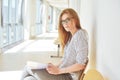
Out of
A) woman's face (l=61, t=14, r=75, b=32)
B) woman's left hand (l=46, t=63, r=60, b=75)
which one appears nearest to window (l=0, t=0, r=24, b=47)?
woman's face (l=61, t=14, r=75, b=32)

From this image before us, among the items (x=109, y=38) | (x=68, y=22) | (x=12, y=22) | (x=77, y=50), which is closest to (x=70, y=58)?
(x=77, y=50)

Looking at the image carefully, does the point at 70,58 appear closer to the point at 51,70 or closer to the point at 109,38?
the point at 51,70

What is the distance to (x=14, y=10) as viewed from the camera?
38.1ft

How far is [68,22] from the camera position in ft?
7.97

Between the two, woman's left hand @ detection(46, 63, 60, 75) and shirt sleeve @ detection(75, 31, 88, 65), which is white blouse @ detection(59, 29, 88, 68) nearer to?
shirt sleeve @ detection(75, 31, 88, 65)

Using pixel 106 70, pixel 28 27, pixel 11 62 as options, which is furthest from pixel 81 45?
pixel 28 27

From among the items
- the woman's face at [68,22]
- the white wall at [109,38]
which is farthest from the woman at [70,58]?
the white wall at [109,38]

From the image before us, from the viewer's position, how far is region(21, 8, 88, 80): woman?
7.34 ft

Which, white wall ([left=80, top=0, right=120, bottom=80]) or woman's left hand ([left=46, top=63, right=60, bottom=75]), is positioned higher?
white wall ([left=80, top=0, right=120, bottom=80])

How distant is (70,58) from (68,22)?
1.25ft

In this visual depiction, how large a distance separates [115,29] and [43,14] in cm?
1779

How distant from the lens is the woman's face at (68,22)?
7.94 feet

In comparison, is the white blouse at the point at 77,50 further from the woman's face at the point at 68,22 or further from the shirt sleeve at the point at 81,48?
the woman's face at the point at 68,22

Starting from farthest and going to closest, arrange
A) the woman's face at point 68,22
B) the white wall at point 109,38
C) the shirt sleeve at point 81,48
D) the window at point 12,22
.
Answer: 1. the window at point 12,22
2. the woman's face at point 68,22
3. the shirt sleeve at point 81,48
4. the white wall at point 109,38
